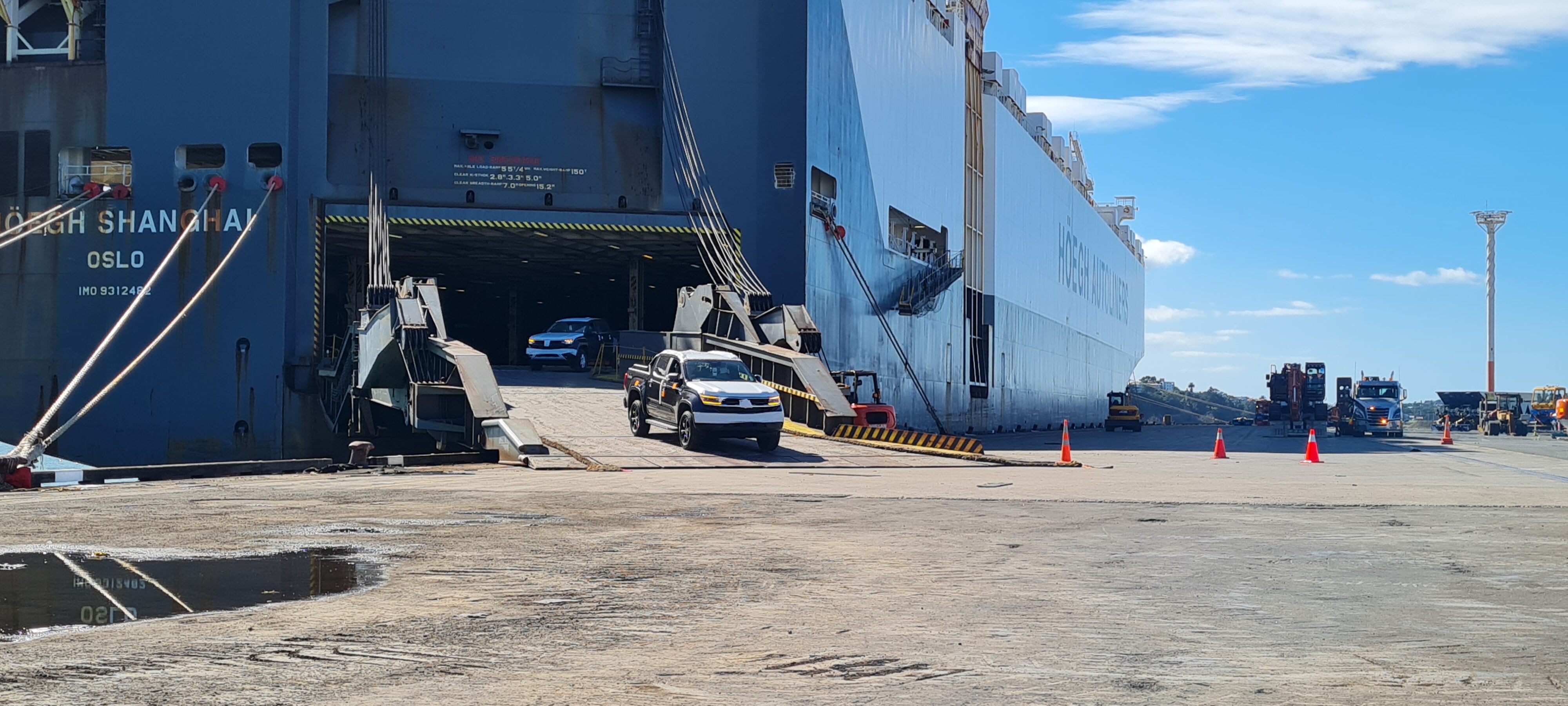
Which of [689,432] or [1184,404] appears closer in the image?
[689,432]

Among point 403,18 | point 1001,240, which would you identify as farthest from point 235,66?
point 1001,240

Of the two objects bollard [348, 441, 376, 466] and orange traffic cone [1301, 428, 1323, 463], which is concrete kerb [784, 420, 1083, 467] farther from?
bollard [348, 441, 376, 466]

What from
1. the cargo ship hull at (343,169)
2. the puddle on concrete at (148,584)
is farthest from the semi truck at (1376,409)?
the puddle on concrete at (148,584)

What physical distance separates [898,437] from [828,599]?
19610 millimetres

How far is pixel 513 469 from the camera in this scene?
21.4m

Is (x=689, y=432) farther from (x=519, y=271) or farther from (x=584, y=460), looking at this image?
(x=519, y=271)

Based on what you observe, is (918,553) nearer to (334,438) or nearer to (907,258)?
(334,438)

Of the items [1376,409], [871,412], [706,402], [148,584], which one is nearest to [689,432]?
[706,402]

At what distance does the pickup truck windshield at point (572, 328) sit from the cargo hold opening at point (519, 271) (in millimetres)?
2672

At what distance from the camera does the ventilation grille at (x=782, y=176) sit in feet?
135

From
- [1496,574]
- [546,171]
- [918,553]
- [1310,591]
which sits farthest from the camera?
[546,171]

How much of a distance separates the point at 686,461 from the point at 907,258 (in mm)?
32571

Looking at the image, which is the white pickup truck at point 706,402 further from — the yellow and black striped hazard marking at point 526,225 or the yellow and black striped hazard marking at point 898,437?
the yellow and black striped hazard marking at point 526,225

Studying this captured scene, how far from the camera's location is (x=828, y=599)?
8.48m
